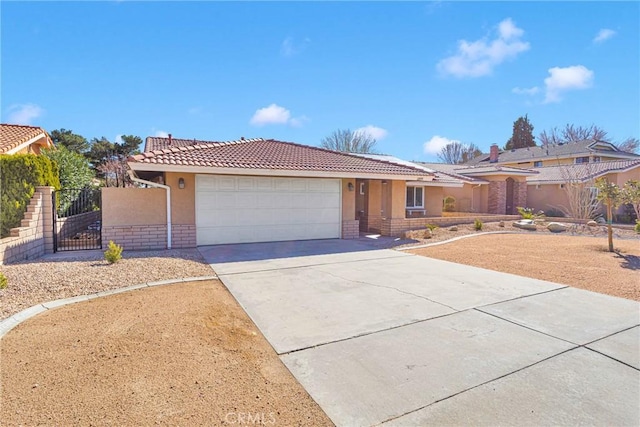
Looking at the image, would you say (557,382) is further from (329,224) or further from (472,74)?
(472,74)

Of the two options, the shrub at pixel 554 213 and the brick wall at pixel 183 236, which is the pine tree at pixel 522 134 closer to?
the shrub at pixel 554 213

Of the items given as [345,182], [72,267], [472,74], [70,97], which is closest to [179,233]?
[72,267]

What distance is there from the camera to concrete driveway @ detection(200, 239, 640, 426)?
3199 millimetres

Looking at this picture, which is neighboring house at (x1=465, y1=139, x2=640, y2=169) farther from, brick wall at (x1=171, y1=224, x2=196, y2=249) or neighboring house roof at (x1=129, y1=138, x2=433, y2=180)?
brick wall at (x1=171, y1=224, x2=196, y2=249)

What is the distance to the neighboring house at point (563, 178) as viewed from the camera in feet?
81.4

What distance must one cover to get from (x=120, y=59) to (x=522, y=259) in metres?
16.3

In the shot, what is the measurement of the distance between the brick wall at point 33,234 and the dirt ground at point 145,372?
4702 millimetres

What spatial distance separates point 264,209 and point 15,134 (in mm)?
15202

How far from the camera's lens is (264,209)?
1316cm

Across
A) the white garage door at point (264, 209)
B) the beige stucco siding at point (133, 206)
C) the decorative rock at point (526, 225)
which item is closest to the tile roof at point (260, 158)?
the white garage door at point (264, 209)

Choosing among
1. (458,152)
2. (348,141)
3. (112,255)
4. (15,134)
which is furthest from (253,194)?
(458,152)

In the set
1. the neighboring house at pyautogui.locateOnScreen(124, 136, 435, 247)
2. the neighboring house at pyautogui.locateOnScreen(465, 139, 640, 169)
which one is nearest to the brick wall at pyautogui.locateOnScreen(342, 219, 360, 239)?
the neighboring house at pyautogui.locateOnScreen(124, 136, 435, 247)

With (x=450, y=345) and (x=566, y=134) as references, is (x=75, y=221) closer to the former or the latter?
(x=450, y=345)

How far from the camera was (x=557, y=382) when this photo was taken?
364 centimetres
